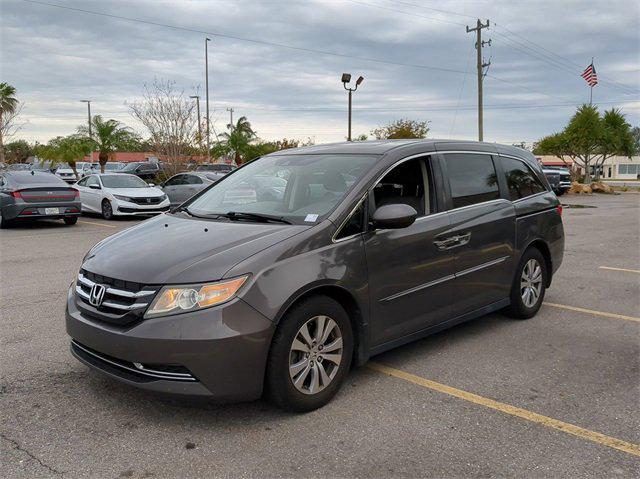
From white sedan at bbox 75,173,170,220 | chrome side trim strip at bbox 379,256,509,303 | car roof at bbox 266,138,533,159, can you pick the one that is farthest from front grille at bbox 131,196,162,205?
chrome side trim strip at bbox 379,256,509,303

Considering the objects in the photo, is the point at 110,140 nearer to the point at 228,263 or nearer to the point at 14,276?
the point at 14,276

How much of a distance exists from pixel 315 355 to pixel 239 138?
47.8 meters

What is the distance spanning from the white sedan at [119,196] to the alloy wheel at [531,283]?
13501 mm

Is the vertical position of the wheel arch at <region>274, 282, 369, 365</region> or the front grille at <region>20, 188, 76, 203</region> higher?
the front grille at <region>20, 188, 76, 203</region>

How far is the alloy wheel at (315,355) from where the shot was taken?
3.55 m

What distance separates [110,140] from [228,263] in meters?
38.1

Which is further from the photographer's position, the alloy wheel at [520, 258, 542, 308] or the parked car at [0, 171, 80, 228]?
the parked car at [0, 171, 80, 228]

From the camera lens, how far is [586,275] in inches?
322

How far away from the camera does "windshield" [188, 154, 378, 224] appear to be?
4148 millimetres

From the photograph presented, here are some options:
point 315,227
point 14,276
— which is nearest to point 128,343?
point 315,227

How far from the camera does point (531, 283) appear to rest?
5770mm

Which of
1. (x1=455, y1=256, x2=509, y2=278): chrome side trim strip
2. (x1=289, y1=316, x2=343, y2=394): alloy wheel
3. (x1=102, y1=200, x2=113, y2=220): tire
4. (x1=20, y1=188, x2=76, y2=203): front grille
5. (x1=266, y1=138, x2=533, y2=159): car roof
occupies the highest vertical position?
(x1=266, y1=138, x2=533, y2=159): car roof

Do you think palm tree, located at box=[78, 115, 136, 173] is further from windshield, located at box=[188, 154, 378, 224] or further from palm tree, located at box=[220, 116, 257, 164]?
windshield, located at box=[188, 154, 378, 224]

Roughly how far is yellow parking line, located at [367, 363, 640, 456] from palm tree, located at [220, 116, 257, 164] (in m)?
46.9
